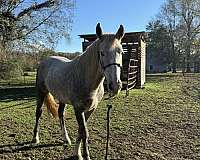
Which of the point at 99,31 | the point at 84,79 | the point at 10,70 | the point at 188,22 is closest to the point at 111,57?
the point at 99,31

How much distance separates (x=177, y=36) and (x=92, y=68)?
127 feet

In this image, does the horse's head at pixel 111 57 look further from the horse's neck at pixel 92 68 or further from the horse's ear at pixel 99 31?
the horse's neck at pixel 92 68

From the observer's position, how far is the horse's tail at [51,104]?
511cm

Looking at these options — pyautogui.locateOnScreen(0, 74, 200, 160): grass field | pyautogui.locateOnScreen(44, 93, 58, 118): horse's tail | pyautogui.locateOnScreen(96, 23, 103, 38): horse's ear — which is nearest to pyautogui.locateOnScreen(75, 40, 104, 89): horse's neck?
pyautogui.locateOnScreen(96, 23, 103, 38): horse's ear

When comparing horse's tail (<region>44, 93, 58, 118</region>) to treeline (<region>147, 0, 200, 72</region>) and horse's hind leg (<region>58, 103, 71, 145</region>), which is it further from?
treeline (<region>147, 0, 200, 72</region>)

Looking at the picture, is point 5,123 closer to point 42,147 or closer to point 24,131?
point 24,131

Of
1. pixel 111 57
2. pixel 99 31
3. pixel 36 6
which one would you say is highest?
pixel 36 6

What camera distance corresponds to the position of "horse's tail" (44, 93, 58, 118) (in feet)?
16.8

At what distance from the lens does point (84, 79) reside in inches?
148

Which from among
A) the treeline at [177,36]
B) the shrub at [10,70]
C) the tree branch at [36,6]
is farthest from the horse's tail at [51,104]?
the treeline at [177,36]

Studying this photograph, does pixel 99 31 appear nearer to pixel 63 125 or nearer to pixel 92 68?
pixel 92 68

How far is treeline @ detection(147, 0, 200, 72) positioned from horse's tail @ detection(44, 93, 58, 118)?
33.5m

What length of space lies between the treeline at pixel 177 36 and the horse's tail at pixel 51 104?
110ft

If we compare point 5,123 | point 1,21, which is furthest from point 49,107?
point 1,21
